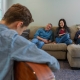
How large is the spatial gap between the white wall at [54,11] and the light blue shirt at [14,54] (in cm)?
459

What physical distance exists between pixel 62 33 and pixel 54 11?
3.14 feet

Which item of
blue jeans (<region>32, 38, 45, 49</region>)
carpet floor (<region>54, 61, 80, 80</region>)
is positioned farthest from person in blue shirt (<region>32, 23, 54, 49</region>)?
carpet floor (<region>54, 61, 80, 80</region>)

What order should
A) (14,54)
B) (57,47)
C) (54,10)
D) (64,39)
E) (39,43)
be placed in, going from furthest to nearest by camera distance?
(54,10), (64,39), (39,43), (57,47), (14,54)

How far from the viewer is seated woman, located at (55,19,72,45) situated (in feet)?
14.1

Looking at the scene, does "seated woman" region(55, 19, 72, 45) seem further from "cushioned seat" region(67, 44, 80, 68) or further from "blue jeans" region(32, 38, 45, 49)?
"cushioned seat" region(67, 44, 80, 68)

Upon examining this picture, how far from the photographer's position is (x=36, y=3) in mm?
5207

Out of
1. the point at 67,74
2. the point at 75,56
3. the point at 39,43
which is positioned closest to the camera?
the point at 67,74

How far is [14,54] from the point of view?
0.63m

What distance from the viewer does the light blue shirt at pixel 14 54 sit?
63cm

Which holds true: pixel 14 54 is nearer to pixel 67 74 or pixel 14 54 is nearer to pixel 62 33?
pixel 67 74

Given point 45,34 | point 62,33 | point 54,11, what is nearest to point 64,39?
point 62,33

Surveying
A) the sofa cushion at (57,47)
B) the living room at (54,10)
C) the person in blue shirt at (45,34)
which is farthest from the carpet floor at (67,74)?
the living room at (54,10)

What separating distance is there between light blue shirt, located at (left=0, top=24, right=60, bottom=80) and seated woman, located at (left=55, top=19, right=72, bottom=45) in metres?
3.56

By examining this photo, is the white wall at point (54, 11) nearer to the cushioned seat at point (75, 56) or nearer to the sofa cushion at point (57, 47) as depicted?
the sofa cushion at point (57, 47)
